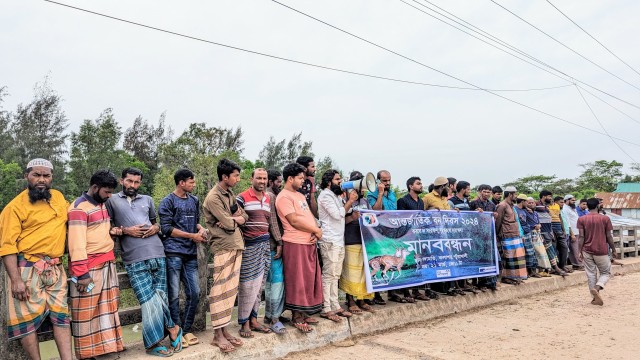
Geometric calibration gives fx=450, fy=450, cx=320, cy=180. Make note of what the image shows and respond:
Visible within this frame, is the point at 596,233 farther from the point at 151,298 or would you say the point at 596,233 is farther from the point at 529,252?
the point at 151,298

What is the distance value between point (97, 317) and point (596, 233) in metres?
7.20

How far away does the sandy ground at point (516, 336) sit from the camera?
4.42 m

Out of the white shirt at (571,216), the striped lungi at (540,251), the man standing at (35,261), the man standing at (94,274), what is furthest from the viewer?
the white shirt at (571,216)

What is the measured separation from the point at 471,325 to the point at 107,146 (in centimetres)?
3434

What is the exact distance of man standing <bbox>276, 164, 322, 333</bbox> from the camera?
181 inches

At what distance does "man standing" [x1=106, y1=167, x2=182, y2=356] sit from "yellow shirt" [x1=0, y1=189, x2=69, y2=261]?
44cm

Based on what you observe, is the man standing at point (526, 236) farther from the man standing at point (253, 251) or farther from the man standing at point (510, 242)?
the man standing at point (253, 251)

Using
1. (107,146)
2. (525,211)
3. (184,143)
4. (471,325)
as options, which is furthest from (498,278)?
(107,146)

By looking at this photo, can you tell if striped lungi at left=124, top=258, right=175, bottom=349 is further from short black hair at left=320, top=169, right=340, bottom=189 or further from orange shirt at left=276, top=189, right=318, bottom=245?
short black hair at left=320, top=169, right=340, bottom=189

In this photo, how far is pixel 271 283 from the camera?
4.67 m

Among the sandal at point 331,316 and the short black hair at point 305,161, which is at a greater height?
the short black hair at point 305,161

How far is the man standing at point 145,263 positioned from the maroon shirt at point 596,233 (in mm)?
6481

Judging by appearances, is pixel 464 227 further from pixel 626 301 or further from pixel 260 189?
pixel 260 189

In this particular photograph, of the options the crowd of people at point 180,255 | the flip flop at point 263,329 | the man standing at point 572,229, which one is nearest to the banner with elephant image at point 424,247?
the crowd of people at point 180,255
